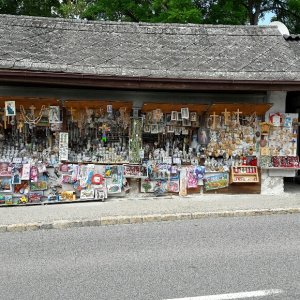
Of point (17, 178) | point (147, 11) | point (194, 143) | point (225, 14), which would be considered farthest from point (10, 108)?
point (225, 14)

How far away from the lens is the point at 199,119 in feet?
35.4

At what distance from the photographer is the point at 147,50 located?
1140 centimetres

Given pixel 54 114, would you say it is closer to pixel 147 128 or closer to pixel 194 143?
pixel 147 128

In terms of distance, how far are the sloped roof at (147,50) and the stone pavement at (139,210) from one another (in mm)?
2947

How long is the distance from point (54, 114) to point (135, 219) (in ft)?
11.6

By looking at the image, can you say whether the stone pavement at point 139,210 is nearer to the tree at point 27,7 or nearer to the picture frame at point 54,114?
the picture frame at point 54,114

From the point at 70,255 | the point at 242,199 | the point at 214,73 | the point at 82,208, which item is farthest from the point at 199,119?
the point at 70,255

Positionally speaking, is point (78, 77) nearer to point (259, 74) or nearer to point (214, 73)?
point (214, 73)

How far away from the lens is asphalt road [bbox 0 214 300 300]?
472 cm

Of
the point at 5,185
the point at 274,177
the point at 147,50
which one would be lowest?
the point at 5,185

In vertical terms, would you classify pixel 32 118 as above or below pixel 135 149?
above

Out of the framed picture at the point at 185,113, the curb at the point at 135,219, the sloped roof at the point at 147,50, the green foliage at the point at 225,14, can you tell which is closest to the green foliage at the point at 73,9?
the green foliage at the point at 225,14

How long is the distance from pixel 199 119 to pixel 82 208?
373 centimetres

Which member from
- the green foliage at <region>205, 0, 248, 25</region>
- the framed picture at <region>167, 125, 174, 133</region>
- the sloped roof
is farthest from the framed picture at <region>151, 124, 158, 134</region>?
the green foliage at <region>205, 0, 248, 25</region>
